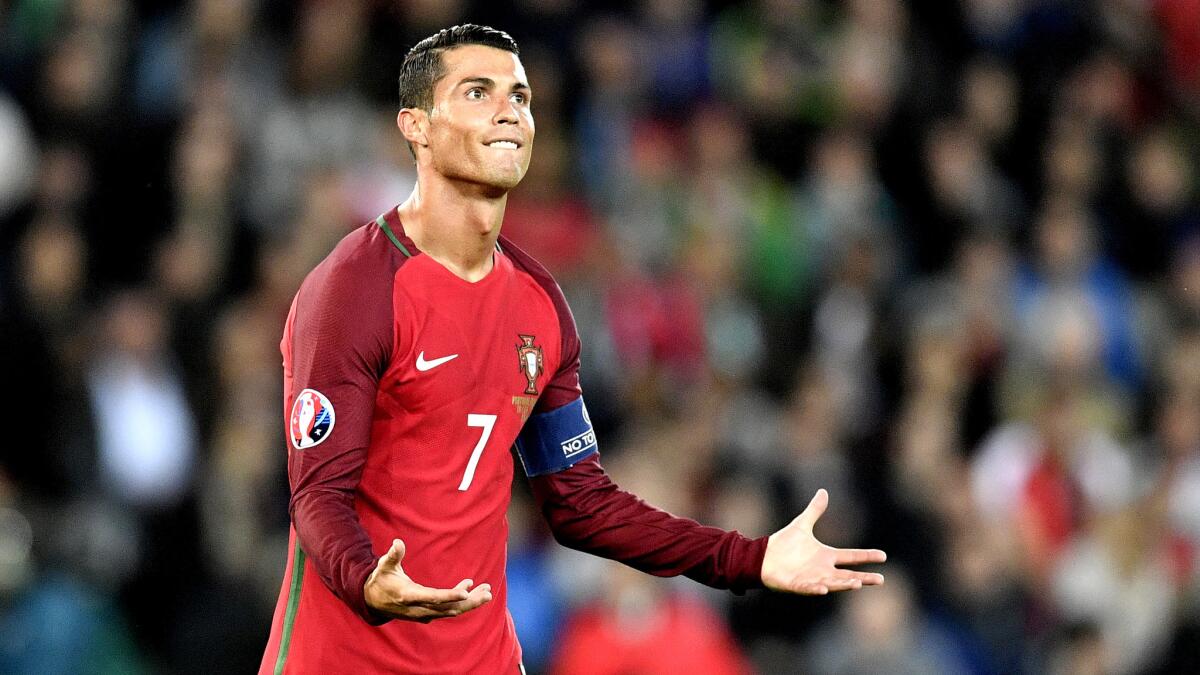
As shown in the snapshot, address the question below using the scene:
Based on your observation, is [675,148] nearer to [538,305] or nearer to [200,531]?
[200,531]

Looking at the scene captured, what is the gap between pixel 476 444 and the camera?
450 centimetres

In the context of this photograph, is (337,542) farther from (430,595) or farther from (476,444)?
(476,444)

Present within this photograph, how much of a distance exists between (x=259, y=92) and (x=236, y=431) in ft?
7.68

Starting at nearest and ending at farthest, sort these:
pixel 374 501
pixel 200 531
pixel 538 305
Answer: pixel 374 501 < pixel 538 305 < pixel 200 531

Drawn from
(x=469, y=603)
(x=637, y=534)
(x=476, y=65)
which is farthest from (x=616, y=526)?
(x=476, y=65)

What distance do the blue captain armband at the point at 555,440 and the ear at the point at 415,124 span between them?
75cm

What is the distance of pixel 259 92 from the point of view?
32.8 ft

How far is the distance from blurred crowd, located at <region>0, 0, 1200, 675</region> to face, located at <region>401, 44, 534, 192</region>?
3765 mm

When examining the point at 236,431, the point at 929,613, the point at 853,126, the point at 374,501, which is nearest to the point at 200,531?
the point at 236,431

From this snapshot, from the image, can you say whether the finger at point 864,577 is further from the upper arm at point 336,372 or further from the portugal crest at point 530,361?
the upper arm at point 336,372

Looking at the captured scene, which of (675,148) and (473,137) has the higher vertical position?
(473,137)

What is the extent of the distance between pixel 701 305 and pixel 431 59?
5.74m

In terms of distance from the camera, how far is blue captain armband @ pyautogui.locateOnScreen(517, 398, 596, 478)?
479cm

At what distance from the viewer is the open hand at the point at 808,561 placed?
453 cm
